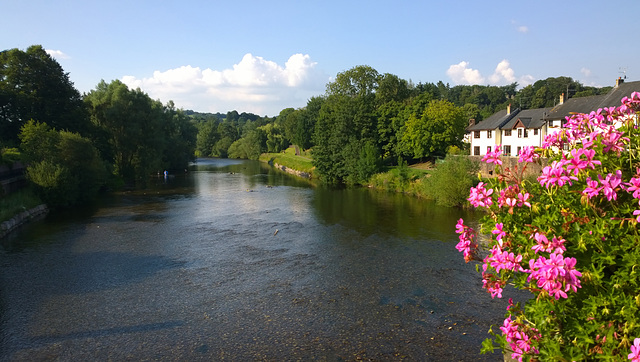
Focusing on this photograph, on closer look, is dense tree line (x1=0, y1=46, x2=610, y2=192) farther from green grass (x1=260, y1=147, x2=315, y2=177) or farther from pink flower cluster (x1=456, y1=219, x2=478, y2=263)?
pink flower cluster (x1=456, y1=219, x2=478, y2=263)

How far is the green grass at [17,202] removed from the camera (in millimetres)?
26919

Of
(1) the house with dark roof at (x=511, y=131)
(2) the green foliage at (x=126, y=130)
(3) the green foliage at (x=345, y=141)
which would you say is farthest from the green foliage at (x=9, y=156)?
(1) the house with dark roof at (x=511, y=131)

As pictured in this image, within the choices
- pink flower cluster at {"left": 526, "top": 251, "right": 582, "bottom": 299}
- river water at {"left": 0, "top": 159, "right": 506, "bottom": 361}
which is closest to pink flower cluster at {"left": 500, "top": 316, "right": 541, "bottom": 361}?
pink flower cluster at {"left": 526, "top": 251, "right": 582, "bottom": 299}

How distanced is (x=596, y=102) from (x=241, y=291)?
42098mm

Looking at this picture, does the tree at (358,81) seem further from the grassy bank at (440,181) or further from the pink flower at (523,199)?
the pink flower at (523,199)

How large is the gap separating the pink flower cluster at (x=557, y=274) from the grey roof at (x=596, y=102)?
38.1 m

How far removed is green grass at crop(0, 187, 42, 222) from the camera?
88.3 ft

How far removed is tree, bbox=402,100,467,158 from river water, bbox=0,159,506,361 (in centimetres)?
2169

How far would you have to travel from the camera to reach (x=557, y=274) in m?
3.77

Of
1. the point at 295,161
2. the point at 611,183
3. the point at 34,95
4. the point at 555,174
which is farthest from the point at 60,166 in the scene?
the point at 295,161

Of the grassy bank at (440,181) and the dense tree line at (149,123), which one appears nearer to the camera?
the grassy bank at (440,181)

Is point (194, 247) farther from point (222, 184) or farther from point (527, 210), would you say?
point (222, 184)

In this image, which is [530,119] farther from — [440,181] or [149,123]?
[149,123]

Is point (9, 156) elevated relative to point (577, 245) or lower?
elevated
